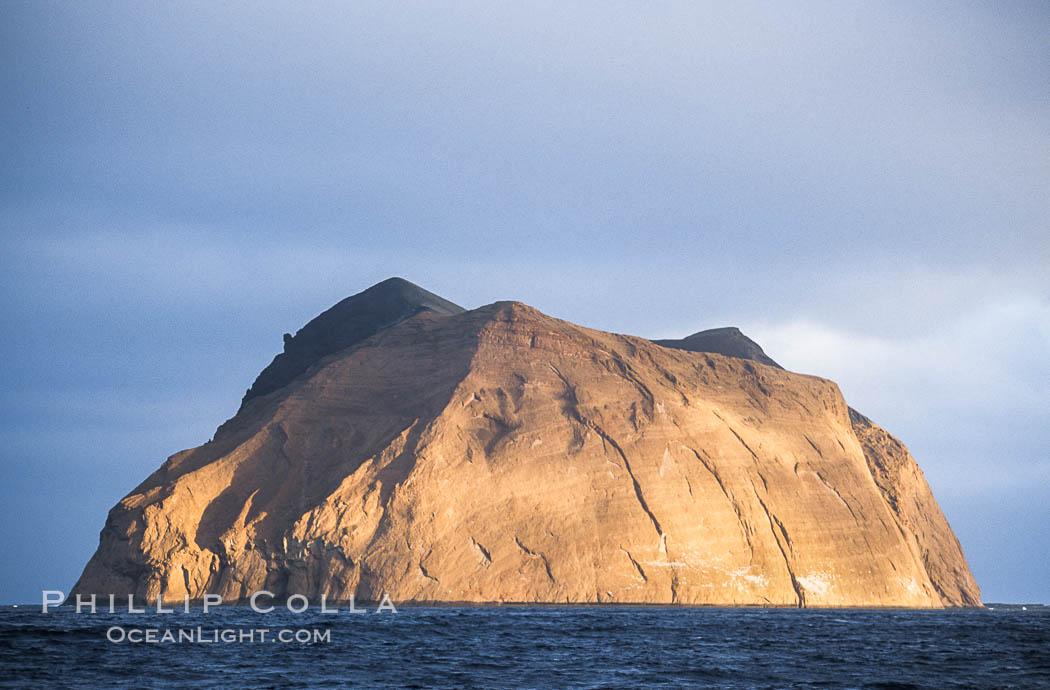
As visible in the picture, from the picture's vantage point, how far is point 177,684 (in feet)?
86.8

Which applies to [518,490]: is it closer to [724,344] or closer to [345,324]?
A: [345,324]

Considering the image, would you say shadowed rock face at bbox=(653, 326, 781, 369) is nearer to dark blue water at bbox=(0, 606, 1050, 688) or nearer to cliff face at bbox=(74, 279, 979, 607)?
cliff face at bbox=(74, 279, 979, 607)

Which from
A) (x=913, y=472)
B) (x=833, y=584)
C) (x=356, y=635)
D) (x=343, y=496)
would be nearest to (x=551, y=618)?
(x=356, y=635)

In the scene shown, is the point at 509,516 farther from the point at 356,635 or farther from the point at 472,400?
the point at 356,635

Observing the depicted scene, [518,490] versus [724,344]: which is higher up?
[724,344]

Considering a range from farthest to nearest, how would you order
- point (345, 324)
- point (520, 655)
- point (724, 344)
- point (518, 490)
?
point (724, 344)
point (345, 324)
point (518, 490)
point (520, 655)

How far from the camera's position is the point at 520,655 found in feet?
119

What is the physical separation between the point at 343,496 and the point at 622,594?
21.6 metres

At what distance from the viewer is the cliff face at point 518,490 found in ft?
244

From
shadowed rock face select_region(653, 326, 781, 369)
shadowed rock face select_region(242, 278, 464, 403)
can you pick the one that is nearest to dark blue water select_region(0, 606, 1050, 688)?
shadowed rock face select_region(242, 278, 464, 403)

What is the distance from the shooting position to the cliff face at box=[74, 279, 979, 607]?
74.3 metres

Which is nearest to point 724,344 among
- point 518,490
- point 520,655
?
point 518,490

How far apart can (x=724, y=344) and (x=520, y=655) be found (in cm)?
9720

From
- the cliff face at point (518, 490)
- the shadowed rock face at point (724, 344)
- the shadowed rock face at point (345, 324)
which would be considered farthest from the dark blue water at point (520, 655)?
the shadowed rock face at point (724, 344)
